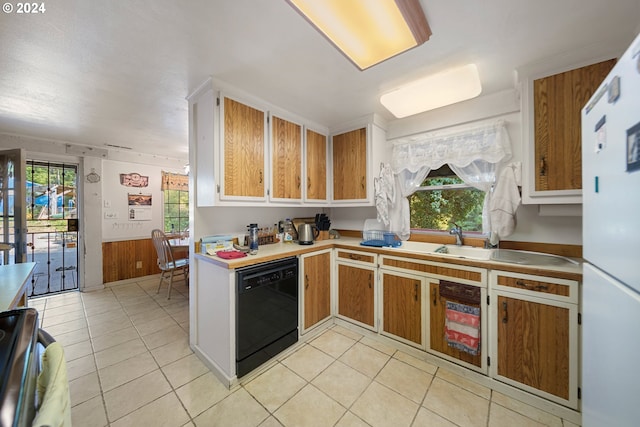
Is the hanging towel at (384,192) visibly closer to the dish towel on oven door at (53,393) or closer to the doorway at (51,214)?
the dish towel on oven door at (53,393)

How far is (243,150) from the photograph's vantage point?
206 centimetres

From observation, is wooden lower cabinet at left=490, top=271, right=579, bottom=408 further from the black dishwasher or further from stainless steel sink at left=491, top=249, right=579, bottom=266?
the black dishwasher

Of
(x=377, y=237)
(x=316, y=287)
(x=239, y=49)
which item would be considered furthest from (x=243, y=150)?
(x=377, y=237)

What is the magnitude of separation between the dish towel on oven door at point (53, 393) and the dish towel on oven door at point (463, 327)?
211cm

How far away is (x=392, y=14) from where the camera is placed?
1.20 metres

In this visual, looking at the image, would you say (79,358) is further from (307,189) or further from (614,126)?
(614,126)

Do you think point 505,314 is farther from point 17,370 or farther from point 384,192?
point 17,370

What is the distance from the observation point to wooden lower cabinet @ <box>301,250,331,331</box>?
2.29 meters

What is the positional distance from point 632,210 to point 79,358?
3.54 m

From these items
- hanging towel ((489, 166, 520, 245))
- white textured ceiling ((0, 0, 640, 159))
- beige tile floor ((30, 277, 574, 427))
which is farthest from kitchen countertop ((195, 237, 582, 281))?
white textured ceiling ((0, 0, 640, 159))

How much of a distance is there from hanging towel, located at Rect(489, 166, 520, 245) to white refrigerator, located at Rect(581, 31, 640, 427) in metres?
1.09

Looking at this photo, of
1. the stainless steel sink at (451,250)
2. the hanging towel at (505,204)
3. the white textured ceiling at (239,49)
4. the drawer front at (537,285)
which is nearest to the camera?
the white textured ceiling at (239,49)

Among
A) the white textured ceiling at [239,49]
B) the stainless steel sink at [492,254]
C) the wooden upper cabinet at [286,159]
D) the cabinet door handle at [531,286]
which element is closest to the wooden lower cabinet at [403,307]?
the stainless steel sink at [492,254]

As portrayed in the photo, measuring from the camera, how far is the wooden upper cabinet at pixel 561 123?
61.9 inches
